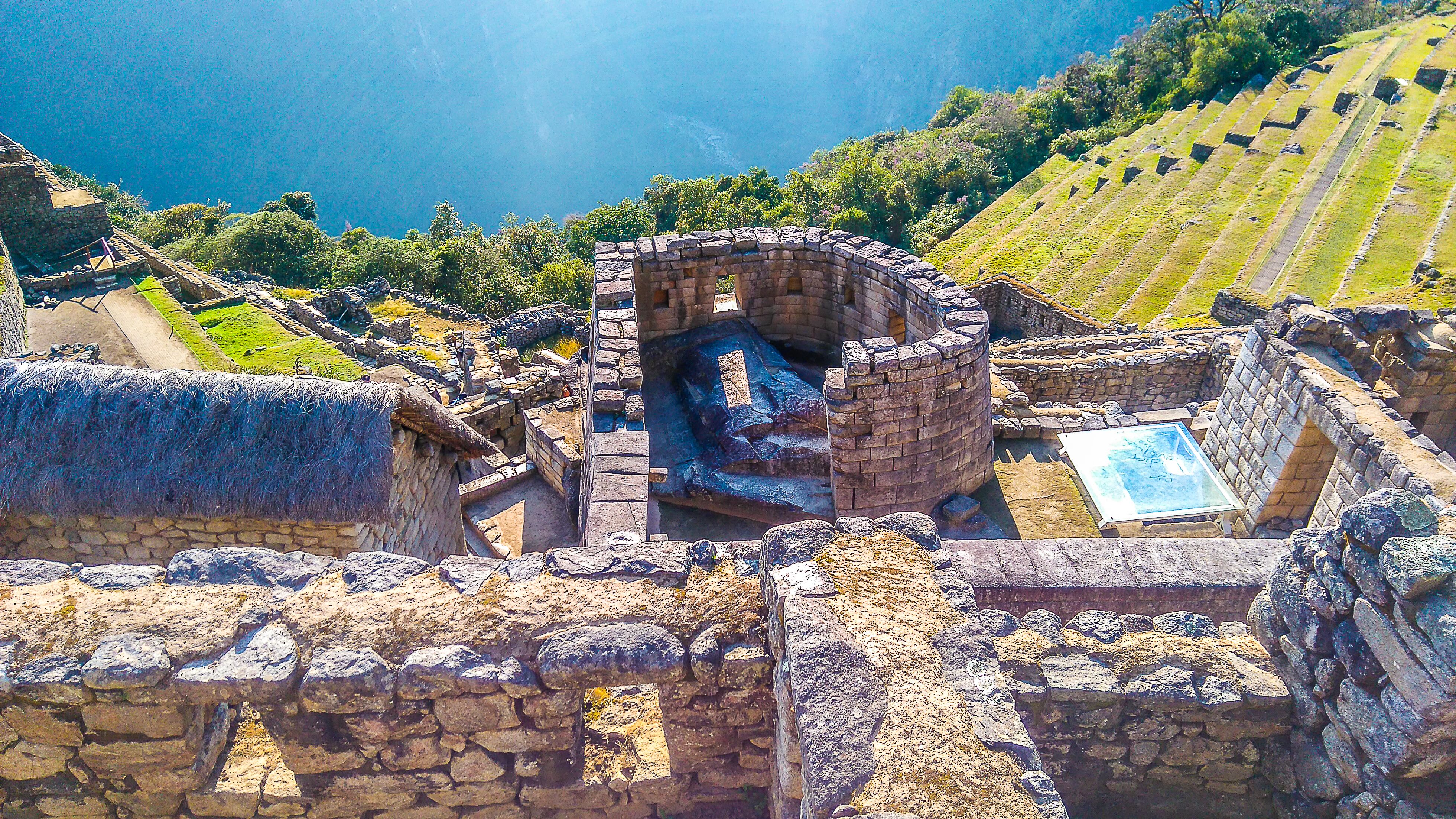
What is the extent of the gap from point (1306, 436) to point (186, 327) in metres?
23.5

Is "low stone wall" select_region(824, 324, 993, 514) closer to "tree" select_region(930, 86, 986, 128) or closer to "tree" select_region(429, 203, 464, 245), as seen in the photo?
"tree" select_region(429, 203, 464, 245)

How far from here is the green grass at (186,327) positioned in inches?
739

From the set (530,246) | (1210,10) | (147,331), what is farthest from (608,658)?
(1210,10)

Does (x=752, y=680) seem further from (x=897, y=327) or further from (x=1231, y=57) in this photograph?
(x=1231, y=57)

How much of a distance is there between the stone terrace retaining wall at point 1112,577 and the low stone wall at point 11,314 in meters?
18.5

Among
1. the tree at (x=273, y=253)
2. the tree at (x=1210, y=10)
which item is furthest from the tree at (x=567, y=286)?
the tree at (x=1210, y=10)

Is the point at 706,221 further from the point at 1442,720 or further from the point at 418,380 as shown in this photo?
the point at 1442,720

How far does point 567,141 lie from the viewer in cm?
15888

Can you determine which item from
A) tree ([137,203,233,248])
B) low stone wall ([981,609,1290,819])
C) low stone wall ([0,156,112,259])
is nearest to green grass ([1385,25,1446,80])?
low stone wall ([981,609,1290,819])

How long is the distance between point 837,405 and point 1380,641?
5361 mm

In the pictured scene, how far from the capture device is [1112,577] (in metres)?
6.47

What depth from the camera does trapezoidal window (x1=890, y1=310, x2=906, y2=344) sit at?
11484 millimetres

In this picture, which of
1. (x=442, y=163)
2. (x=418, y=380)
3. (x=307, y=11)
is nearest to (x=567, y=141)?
(x=442, y=163)

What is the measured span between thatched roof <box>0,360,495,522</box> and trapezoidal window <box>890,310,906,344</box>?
6965mm
